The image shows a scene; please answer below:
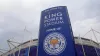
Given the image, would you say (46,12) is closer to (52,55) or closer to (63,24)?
(63,24)

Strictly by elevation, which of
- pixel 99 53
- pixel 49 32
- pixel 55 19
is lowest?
pixel 99 53

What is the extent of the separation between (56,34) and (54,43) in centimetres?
121

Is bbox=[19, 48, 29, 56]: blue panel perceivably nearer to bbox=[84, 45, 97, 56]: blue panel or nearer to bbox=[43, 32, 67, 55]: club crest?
bbox=[84, 45, 97, 56]: blue panel

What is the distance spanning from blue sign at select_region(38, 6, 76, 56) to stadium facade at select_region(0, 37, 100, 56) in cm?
990

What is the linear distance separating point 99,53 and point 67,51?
16217mm

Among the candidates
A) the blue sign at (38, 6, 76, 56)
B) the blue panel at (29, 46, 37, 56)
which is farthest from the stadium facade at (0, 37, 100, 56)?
the blue sign at (38, 6, 76, 56)

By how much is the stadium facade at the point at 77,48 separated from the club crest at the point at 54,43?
32.6 feet

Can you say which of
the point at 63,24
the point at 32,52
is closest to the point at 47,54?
the point at 63,24

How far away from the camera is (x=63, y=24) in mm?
21484

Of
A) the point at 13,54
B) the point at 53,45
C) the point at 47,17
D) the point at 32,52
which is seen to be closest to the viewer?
the point at 53,45

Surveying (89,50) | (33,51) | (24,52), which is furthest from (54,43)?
(24,52)

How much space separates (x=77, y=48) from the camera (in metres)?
30.6

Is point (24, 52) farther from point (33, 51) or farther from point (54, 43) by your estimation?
point (54, 43)

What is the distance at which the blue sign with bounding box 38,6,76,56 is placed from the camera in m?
19.9
